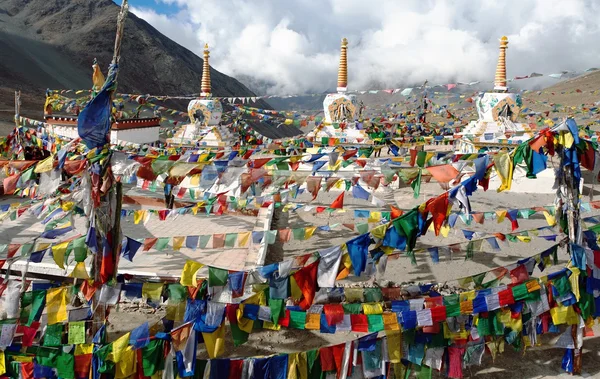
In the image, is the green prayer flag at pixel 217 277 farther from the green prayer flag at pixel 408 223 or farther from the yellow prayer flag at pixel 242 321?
the green prayer flag at pixel 408 223

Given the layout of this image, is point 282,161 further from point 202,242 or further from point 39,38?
point 39,38

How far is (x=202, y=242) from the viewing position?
19.3 ft

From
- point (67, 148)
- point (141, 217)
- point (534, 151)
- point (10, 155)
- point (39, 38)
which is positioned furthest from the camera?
point (39, 38)

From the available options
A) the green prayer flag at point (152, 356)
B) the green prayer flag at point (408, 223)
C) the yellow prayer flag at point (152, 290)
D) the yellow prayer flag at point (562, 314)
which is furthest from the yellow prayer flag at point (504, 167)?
the green prayer flag at point (152, 356)

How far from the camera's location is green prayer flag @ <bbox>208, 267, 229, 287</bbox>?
4160 mm

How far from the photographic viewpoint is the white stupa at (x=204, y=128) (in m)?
17.0

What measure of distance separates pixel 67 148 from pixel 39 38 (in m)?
58.2

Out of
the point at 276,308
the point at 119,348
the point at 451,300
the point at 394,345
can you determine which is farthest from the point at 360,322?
the point at 119,348

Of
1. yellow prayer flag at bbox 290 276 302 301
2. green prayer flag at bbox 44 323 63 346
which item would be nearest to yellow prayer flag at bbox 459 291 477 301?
yellow prayer flag at bbox 290 276 302 301

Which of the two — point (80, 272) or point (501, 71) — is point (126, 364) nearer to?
point (80, 272)

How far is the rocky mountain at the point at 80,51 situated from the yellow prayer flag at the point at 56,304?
38.8 metres

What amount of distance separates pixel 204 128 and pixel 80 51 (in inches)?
1639

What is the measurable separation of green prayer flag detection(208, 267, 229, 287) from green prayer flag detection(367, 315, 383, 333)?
1385 millimetres

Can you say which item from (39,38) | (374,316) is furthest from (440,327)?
(39,38)
